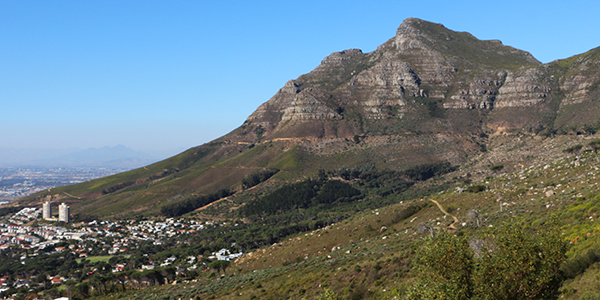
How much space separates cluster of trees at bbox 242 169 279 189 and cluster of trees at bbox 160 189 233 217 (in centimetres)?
653

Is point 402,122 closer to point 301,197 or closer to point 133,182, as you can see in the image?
point 301,197

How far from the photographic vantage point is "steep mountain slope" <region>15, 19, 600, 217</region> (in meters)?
142

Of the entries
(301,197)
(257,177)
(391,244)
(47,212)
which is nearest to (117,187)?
(47,212)

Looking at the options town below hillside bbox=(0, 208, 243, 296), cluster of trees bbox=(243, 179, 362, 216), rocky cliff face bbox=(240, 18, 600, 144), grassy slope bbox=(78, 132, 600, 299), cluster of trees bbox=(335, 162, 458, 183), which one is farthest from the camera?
rocky cliff face bbox=(240, 18, 600, 144)

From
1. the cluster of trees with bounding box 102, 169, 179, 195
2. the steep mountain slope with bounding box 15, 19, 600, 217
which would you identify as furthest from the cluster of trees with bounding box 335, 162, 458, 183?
the cluster of trees with bounding box 102, 169, 179, 195

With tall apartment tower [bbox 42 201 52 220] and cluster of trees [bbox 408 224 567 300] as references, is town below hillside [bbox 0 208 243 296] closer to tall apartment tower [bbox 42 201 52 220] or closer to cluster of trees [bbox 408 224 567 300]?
tall apartment tower [bbox 42 201 52 220]

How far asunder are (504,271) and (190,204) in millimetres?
126571

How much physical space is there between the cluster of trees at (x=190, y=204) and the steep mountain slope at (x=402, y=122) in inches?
190

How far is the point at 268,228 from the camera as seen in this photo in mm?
103188

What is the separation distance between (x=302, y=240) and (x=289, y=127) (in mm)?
117676

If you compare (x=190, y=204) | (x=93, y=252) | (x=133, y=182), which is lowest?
(x=93, y=252)

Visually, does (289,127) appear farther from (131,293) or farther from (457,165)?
(131,293)

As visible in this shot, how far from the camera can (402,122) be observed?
16338cm

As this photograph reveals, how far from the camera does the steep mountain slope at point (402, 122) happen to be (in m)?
142
